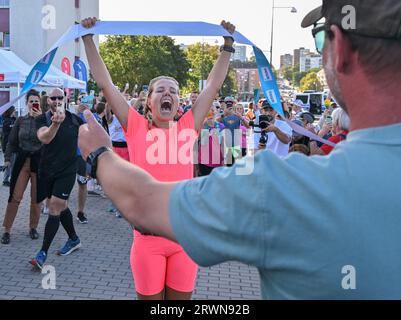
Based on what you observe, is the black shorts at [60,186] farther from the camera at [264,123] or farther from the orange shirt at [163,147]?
the camera at [264,123]

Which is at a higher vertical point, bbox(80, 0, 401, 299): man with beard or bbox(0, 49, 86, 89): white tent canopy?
bbox(0, 49, 86, 89): white tent canopy

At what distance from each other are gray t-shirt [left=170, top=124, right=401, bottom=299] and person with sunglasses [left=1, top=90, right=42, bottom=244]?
18.8 ft

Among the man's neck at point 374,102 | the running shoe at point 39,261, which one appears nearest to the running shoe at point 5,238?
the running shoe at point 39,261

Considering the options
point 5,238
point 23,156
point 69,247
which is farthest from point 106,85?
point 5,238

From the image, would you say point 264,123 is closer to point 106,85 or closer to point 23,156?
point 23,156

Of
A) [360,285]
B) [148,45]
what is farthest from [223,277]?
[148,45]

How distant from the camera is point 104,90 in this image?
312cm

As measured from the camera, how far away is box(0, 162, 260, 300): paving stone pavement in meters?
4.74

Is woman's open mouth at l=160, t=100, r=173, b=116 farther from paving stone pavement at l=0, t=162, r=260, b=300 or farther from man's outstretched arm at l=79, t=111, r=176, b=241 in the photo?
paving stone pavement at l=0, t=162, r=260, b=300

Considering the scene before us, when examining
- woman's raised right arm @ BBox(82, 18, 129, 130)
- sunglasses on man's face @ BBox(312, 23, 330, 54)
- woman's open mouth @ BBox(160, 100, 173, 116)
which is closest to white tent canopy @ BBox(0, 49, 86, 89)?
woman's raised right arm @ BBox(82, 18, 129, 130)

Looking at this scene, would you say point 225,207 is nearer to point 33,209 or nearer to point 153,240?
point 153,240

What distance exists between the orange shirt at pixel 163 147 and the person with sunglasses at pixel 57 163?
2.50 m

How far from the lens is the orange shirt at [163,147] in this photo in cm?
298
